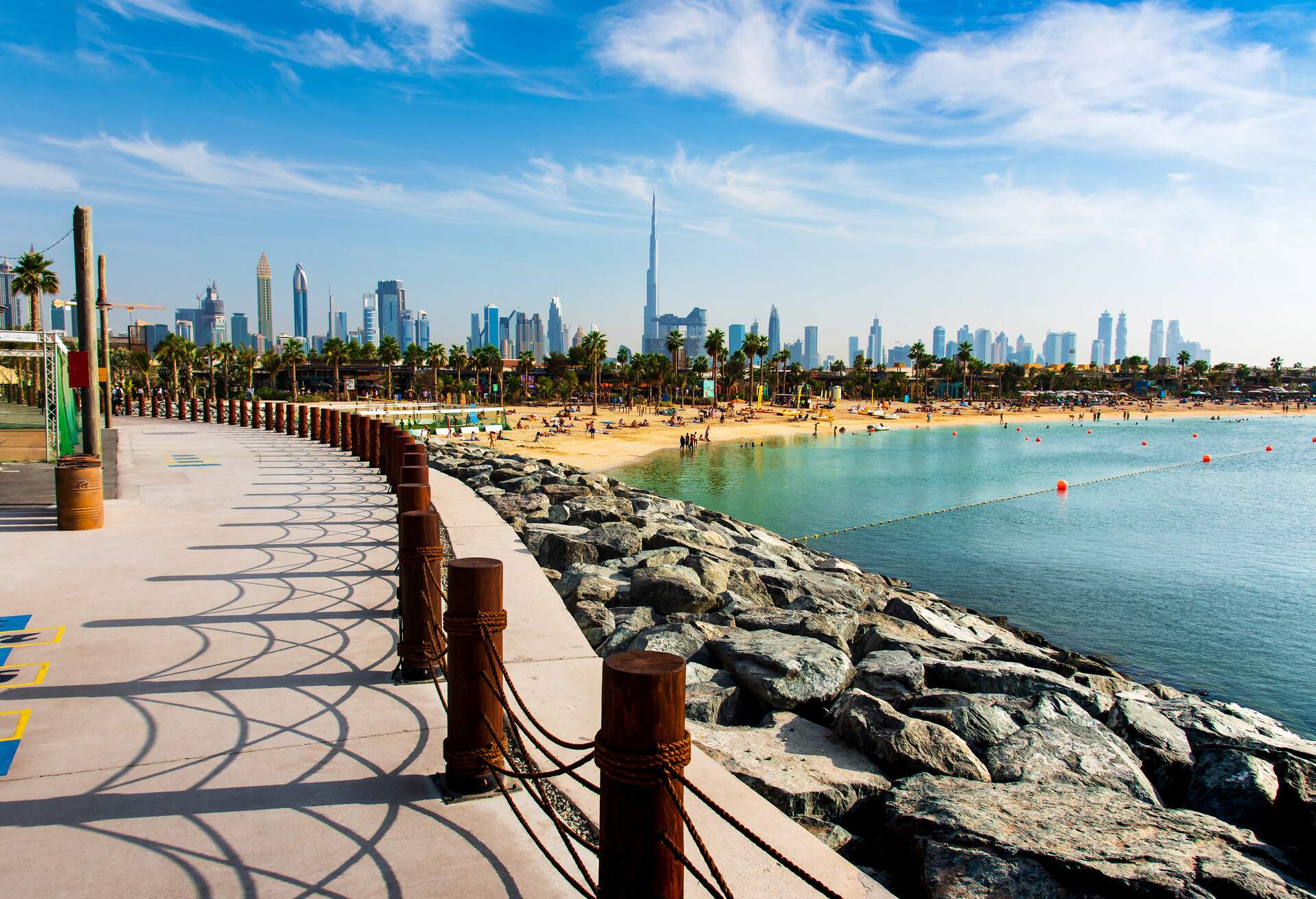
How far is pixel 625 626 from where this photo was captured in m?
8.05

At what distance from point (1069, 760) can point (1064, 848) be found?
2218mm

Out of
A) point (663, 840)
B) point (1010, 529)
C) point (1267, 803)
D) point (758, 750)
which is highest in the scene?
point (663, 840)

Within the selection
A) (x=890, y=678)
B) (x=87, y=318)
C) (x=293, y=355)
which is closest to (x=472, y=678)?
(x=890, y=678)

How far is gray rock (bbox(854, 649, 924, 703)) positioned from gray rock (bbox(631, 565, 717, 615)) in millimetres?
2006

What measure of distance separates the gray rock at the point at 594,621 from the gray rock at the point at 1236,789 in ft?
16.8

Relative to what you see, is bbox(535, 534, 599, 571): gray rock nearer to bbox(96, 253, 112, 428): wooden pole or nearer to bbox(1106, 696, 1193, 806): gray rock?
bbox(1106, 696, 1193, 806): gray rock

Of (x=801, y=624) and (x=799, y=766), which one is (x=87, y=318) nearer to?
(x=801, y=624)

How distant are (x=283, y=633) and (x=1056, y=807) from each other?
5912 millimetres

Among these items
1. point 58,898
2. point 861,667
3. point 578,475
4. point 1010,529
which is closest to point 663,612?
point 861,667

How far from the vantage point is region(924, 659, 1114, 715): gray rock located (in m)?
8.05

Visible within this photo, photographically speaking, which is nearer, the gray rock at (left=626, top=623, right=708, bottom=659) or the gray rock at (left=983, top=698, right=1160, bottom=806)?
the gray rock at (left=983, top=698, right=1160, bottom=806)

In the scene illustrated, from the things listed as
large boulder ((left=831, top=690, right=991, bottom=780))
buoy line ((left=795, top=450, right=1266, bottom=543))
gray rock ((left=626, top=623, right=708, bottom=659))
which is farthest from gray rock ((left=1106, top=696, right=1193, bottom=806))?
buoy line ((left=795, top=450, right=1266, bottom=543))

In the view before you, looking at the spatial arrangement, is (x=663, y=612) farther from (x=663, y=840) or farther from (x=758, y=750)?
(x=663, y=840)

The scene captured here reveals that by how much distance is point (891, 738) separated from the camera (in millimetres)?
5598
